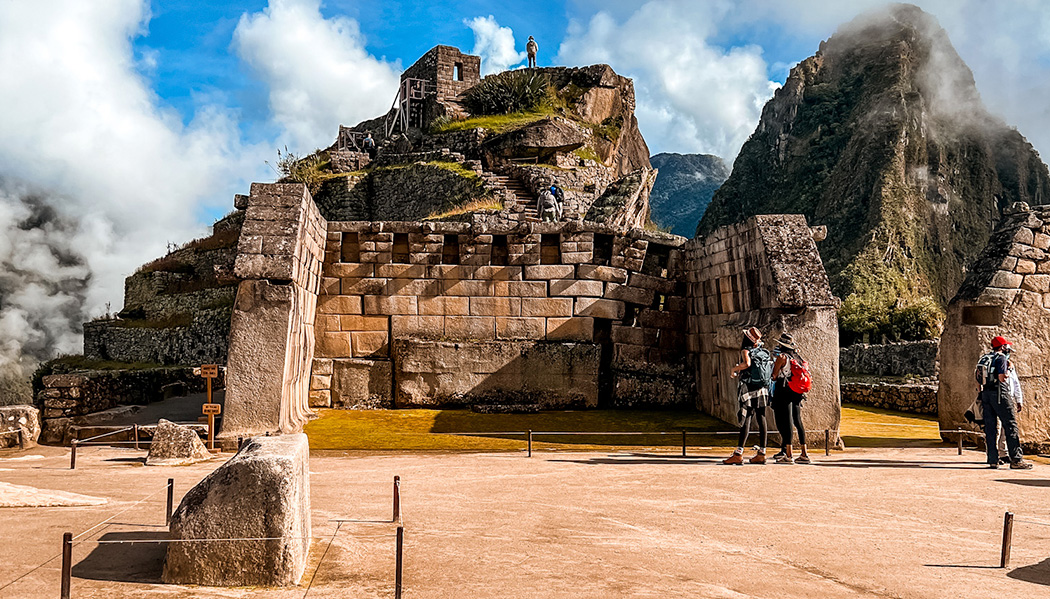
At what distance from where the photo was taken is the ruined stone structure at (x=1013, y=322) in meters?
9.78

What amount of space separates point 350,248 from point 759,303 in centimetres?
615

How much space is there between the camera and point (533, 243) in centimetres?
1282

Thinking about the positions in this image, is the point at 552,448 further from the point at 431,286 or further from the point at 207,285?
the point at 207,285

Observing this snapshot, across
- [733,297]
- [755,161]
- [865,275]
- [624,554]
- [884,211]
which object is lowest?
[624,554]

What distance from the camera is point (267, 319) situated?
972 cm

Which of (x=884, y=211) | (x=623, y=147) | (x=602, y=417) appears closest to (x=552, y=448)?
(x=602, y=417)

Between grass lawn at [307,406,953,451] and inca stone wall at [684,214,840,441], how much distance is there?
1.62ft

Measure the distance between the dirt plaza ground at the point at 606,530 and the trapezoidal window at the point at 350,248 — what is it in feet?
15.9

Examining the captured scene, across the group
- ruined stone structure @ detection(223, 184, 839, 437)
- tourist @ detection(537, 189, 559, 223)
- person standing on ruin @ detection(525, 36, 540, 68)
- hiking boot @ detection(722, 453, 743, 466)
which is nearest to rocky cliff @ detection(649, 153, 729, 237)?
person standing on ruin @ detection(525, 36, 540, 68)

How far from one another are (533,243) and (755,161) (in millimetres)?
108432

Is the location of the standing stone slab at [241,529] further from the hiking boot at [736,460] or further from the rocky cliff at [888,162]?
the rocky cliff at [888,162]

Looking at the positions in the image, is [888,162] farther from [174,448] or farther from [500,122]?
[174,448]

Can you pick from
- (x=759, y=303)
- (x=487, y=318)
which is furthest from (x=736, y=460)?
(x=487, y=318)

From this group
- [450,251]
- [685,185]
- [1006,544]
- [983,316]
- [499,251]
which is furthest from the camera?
[685,185]
